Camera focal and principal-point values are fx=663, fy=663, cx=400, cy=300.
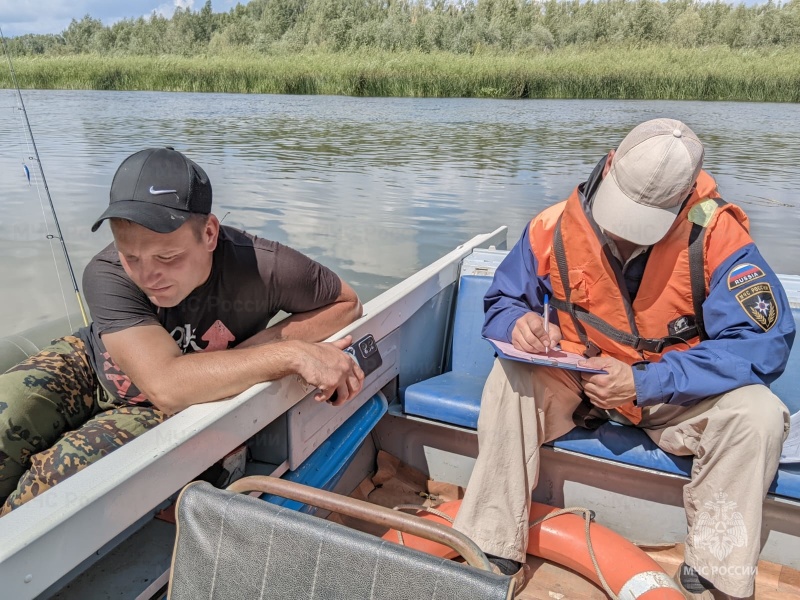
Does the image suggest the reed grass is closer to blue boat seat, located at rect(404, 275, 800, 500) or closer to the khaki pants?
blue boat seat, located at rect(404, 275, 800, 500)

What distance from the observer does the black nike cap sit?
→ 1464 millimetres

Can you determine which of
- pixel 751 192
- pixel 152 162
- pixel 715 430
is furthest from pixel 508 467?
pixel 751 192

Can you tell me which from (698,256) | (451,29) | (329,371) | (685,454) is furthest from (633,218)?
(451,29)

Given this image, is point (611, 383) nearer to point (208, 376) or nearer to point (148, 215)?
point (208, 376)

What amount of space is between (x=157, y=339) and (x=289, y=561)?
2.37ft

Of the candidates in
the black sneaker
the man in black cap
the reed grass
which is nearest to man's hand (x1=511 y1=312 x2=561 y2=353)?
the man in black cap

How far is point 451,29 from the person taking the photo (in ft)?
103

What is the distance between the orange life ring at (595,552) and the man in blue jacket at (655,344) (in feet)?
0.31

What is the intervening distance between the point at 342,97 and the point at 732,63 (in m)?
11.7

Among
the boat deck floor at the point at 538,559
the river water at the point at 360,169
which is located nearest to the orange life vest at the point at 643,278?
the boat deck floor at the point at 538,559

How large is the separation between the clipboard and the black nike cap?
2.76 ft

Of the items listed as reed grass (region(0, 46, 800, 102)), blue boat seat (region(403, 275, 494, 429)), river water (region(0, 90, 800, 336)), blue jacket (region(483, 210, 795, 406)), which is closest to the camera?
blue jacket (region(483, 210, 795, 406))

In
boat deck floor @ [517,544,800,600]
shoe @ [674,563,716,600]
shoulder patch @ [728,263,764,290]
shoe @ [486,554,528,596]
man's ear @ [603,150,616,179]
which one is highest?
man's ear @ [603,150,616,179]

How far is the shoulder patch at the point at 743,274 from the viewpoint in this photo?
5.57ft
